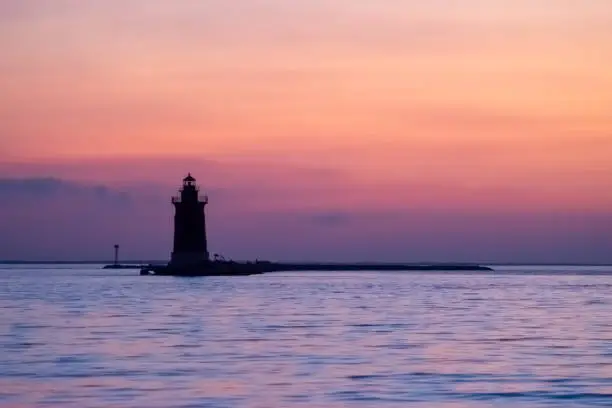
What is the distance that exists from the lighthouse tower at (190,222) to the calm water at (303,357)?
36419 mm

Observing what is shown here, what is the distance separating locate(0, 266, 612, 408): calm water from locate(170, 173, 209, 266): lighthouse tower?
1434 inches

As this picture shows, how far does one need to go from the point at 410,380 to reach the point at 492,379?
1702 millimetres

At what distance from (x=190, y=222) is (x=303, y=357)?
187 ft

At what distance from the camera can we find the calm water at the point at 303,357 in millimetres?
21188

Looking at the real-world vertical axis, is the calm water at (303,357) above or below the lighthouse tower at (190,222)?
below

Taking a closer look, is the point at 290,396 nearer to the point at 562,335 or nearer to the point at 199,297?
the point at 562,335

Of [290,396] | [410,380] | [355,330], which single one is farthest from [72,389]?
[355,330]

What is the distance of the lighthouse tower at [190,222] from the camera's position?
83.9 m

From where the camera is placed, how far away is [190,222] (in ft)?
275

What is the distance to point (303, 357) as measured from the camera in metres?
27.4

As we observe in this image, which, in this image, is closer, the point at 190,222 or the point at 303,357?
the point at 303,357

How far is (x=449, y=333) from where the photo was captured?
34.6 meters

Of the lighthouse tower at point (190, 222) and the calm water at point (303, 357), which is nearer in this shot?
the calm water at point (303, 357)

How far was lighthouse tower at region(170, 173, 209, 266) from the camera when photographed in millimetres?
83938
